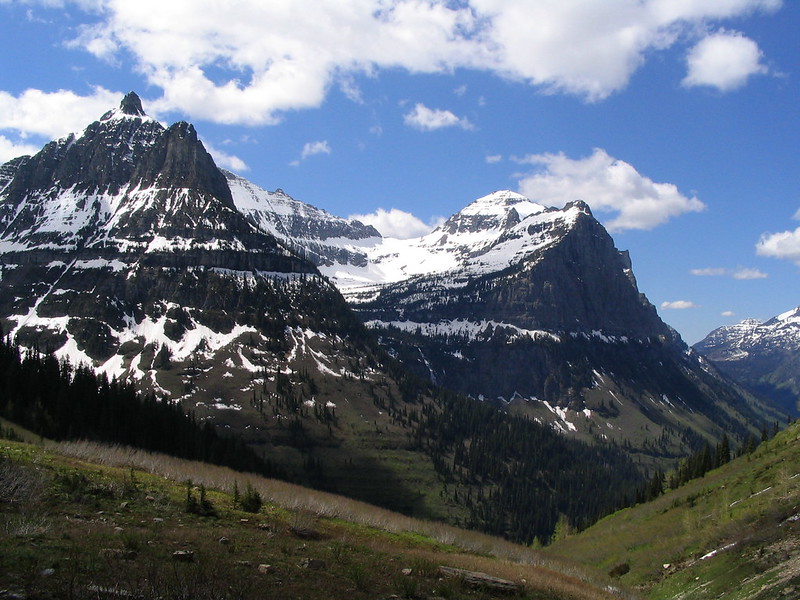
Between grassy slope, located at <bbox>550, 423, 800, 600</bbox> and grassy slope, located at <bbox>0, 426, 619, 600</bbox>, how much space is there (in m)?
9.46

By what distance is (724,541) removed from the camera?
47.9 m

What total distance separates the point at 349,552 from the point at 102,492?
523 inches

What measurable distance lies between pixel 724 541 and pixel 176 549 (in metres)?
42.9

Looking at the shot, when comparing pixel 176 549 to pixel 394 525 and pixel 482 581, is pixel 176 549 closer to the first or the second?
pixel 482 581

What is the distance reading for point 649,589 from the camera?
48.1 m

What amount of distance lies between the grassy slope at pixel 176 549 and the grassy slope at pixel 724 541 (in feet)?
31.0

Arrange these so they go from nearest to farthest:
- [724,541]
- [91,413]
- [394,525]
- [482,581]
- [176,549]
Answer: [176,549], [482,581], [724,541], [394,525], [91,413]

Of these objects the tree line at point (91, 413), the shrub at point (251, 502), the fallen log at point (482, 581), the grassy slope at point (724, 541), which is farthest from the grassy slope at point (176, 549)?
the tree line at point (91, 413)

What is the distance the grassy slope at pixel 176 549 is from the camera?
62.2 ft

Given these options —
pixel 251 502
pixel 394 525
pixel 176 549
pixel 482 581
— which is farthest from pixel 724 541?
pixel 176 549

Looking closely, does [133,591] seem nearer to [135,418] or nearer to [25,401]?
[25,401]

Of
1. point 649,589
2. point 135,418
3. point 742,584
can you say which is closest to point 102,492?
point 742,584

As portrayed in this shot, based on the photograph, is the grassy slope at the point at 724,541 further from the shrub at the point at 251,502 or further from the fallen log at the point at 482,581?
the shrub at the point at 251,502

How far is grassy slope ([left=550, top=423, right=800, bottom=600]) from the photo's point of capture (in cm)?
3488
